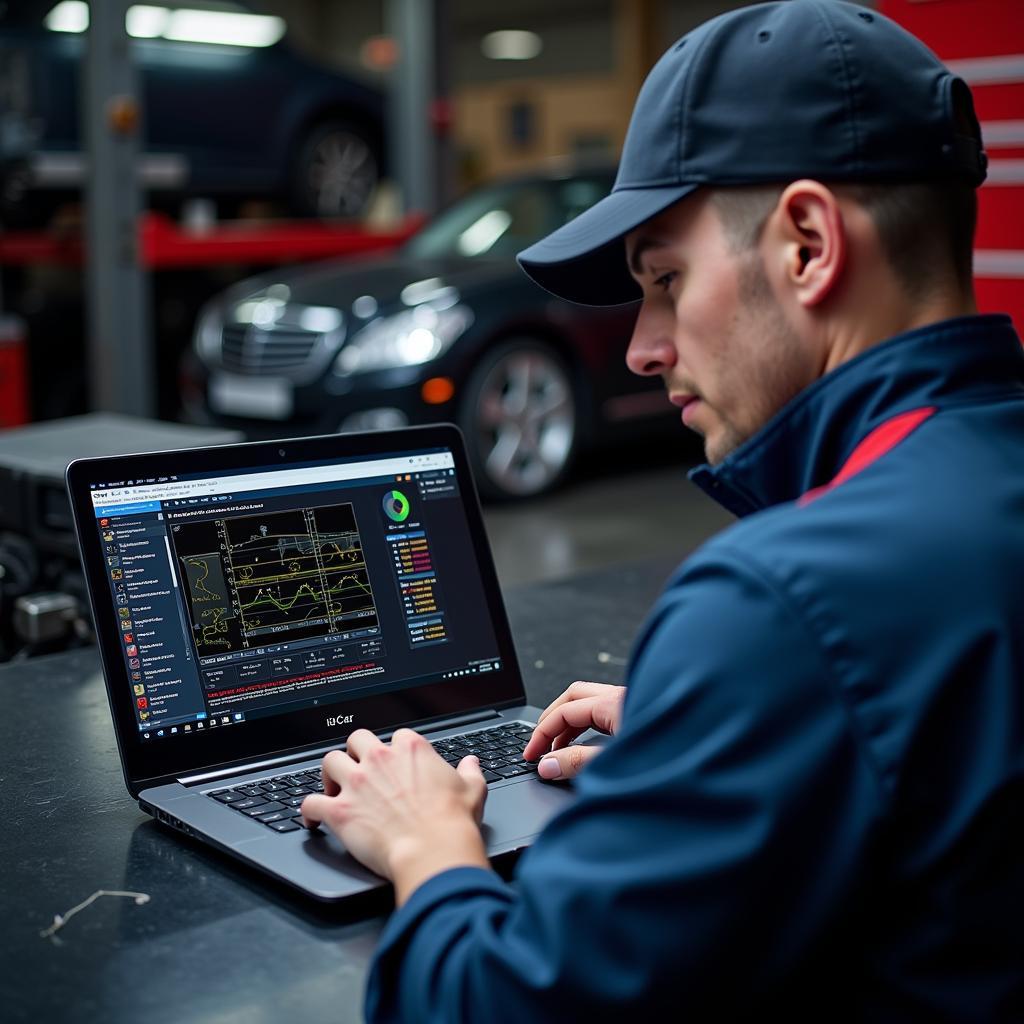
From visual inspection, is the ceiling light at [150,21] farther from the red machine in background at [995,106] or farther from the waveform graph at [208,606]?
the waveform graph at [208,606]

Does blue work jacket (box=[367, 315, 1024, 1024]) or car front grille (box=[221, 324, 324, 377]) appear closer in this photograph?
blue work jacket (box=[367, 315, 1024, 1024])

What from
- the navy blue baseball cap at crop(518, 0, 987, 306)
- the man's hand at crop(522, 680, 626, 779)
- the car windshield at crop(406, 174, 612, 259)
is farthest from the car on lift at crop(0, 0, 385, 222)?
the navy blue baseball cap at crop(518, 0, 987, 306)

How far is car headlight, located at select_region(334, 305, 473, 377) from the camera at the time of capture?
19.8ft

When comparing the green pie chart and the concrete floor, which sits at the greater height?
the green pie chart

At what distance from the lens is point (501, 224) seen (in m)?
7.05

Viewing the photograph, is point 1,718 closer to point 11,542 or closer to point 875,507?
point 11,542

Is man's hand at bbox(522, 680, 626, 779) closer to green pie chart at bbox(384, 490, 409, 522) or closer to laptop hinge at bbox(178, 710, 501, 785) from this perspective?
laptop hinge at bbox(178, 710, 501, 785)

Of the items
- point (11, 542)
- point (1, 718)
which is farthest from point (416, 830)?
point (11, 542)

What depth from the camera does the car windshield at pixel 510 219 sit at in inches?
274

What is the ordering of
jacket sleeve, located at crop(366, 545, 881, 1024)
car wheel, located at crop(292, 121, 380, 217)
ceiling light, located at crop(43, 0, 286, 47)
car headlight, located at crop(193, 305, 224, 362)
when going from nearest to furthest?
jacket sleeve, located at crop(366, 545, 881, 1024) → car headlight, located at crop(193, 305, 224, 362) → ceiling light, located at crop(43, 0, 286, 47) → car wheel, located at crop(292, 121, 380, 217)

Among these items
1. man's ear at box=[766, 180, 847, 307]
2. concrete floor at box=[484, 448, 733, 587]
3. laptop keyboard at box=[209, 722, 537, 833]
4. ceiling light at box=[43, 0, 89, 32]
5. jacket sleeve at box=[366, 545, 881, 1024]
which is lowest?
concrete floor at box=[484, 448, 733, 587]

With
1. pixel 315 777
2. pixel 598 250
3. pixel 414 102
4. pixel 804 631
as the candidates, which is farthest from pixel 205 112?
pixel 804 631

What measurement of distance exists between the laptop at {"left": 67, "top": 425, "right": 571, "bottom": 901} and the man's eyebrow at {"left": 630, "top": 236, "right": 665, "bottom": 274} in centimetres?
48

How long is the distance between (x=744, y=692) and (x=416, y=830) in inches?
14.3
